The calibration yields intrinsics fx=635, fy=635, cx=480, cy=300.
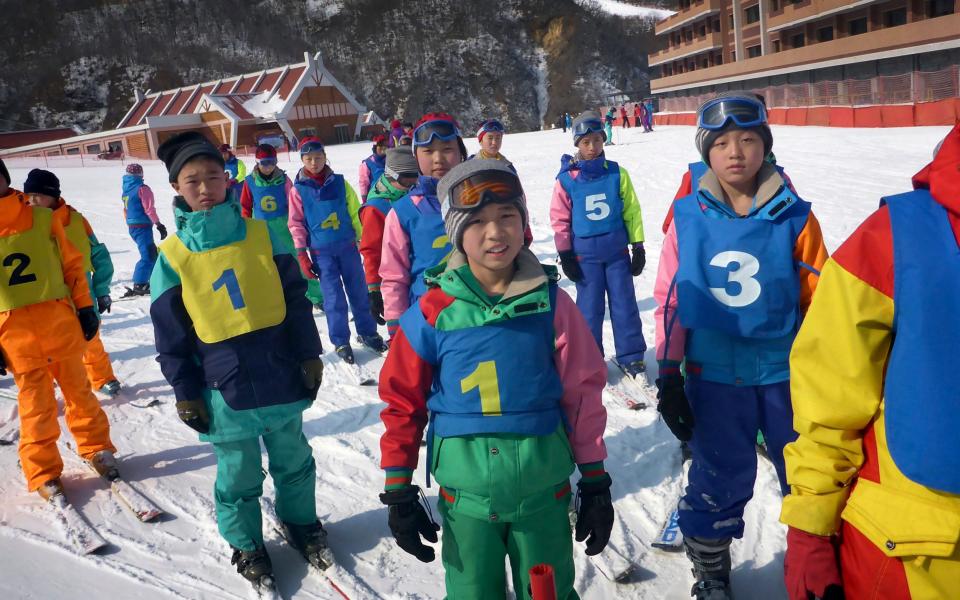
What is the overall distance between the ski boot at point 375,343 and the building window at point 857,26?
35.5 meters

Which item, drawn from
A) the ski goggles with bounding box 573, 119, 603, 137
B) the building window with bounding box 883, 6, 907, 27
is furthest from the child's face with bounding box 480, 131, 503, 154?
the building window with bounding box 883, 6, 907, 27

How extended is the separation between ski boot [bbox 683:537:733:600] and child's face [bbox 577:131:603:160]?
324cm

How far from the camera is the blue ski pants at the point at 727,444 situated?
2.56 metres

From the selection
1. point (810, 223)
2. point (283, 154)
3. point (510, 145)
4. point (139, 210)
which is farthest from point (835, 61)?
point (810, 223)

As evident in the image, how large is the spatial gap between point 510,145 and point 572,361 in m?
28.3

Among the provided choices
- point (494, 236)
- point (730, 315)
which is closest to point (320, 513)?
→ point (494, 236)

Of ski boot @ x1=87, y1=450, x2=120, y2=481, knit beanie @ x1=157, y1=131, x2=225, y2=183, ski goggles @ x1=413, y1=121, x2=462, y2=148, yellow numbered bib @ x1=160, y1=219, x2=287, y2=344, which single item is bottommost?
ski boot @ x1=87, y1=450, x2=120, y2=481

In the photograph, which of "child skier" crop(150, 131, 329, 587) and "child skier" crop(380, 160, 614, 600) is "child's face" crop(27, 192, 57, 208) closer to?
"child skier" crop(150, 131, 329, 587)

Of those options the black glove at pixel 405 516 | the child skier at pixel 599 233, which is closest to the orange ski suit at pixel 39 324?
the black glove at pixel 405 516

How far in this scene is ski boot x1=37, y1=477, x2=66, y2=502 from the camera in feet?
13.2

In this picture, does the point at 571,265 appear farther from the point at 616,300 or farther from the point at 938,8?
the point at 938,8

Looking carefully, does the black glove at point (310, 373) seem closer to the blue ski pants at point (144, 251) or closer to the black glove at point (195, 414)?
the black glove at point (195, 414)

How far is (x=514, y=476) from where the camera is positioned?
7.02ft

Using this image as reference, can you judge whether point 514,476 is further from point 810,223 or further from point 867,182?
point 867,182
